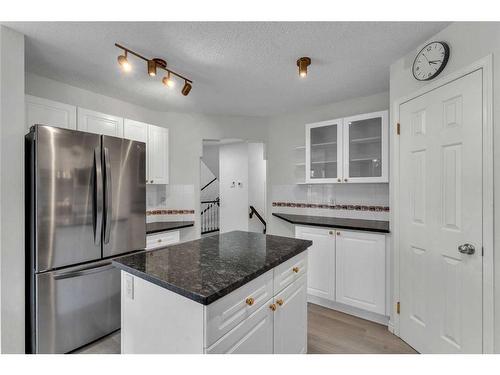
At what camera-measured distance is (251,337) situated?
3.87ft

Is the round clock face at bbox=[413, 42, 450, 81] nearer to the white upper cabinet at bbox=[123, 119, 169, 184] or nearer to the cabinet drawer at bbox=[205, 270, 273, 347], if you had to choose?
the cabinet drawer at bbox=[205, 270, 273, 347]

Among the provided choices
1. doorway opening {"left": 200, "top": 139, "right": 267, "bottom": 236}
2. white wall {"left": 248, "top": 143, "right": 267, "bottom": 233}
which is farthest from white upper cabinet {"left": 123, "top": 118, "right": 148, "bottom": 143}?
white wall {"left": 248, "top": 143, "right": 267, "bottom": 233}

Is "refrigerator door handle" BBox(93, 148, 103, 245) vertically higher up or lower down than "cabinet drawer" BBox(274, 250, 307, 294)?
higher up

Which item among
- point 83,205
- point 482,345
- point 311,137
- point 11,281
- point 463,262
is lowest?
point 482,345

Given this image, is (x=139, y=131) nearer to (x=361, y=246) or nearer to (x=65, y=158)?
(x=65, y=158)

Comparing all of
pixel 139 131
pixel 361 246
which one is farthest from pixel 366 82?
pixel 139 131

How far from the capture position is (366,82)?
2.55 meters

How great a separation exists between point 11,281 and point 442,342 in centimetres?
302

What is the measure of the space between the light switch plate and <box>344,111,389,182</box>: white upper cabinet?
2406mm

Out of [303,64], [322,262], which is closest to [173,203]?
[322,262]

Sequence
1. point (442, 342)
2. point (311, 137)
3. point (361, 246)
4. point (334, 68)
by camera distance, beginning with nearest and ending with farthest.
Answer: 1. point (442, 342)
2. point (334, 68)
3. point (361, 246)
4. point (311, 137)

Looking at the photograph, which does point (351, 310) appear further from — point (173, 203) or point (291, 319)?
point (173, 203)

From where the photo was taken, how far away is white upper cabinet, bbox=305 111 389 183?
8.53ft

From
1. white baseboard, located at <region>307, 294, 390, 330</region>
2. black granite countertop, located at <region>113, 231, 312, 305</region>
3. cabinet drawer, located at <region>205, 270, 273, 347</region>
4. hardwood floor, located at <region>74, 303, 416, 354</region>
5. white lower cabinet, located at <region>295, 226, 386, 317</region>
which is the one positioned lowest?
hardwood floor, located at <region>74, 303, 416, 354</region>
